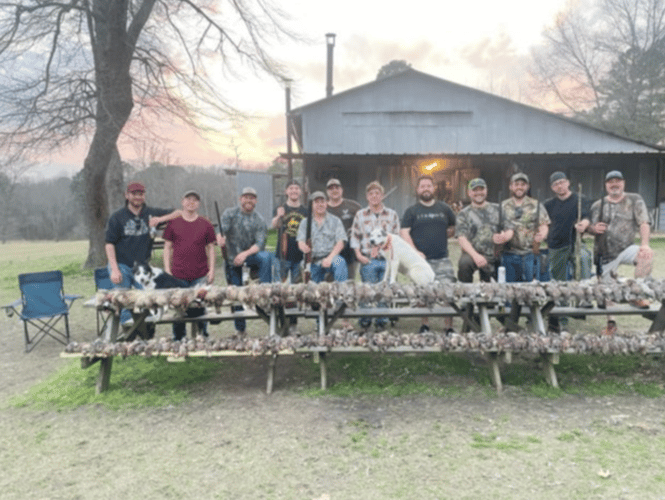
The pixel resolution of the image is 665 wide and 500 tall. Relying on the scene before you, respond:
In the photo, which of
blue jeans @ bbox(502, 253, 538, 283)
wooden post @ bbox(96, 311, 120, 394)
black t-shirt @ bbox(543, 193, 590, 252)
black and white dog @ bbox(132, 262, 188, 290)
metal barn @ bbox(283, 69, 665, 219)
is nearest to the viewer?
wooden post @ bbox(96, 311, 120, 394)

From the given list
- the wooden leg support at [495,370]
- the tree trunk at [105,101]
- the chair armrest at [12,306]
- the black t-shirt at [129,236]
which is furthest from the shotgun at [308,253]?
the tree trunk at [105,101]

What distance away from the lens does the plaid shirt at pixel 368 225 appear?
5719mm

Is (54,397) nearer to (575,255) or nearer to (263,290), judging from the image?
(263,290)

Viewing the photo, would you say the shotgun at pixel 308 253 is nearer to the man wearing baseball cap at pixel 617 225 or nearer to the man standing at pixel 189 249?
the man standing at pixel 189 249

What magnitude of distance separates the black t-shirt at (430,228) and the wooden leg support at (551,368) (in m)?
1.73

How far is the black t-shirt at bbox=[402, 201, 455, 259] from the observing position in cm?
557

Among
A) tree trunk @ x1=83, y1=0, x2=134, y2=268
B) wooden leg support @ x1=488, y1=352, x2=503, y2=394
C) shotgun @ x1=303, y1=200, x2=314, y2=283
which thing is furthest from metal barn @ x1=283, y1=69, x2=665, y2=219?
wooden leg support @ x1=488, y1=352, x2=503, y2=394

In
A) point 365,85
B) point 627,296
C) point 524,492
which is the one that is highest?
point 365,85

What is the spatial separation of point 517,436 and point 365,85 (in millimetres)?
16835

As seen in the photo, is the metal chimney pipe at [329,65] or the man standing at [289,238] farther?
the metal chimney pipe at [329,65]

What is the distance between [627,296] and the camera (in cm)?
420

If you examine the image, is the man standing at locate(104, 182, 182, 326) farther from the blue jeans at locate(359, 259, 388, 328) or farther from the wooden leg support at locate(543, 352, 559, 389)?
the wooden leg support at locate(543, 352, 559, 389)

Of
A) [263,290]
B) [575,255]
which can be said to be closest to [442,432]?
[263,290]

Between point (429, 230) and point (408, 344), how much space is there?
182cm
